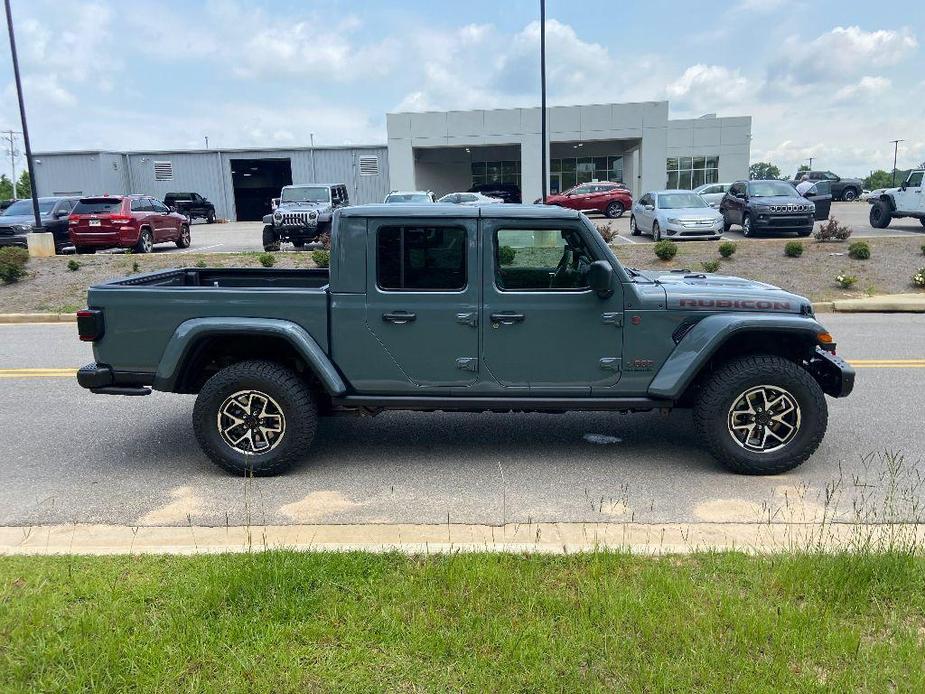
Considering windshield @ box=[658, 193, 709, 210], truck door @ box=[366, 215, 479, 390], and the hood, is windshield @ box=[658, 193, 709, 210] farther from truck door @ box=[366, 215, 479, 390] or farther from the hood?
truck door @ box=[366, 215, 479, 390]

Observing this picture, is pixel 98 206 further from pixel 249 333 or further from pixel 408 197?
pixel 249 333

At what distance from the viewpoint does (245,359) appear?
16.9 ft

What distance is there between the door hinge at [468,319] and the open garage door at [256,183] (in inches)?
1790

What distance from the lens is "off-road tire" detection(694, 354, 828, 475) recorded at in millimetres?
4734

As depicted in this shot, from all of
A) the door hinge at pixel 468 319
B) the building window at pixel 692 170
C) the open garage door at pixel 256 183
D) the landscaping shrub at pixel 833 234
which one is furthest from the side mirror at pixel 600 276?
the building window at pixel 692 170

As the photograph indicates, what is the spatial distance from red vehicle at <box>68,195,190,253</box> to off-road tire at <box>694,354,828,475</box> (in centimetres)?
1882

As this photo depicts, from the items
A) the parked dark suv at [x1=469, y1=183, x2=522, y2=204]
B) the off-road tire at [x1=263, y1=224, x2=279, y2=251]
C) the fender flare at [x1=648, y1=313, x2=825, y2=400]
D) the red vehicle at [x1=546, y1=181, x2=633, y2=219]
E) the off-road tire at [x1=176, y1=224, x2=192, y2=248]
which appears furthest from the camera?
the parked dark suv at [x1=469, y1=183, x2=522, y2=204]

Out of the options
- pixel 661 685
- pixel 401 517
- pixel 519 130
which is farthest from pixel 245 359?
pixel 519 130

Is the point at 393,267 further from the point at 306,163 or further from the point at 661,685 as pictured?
the point at 306,163

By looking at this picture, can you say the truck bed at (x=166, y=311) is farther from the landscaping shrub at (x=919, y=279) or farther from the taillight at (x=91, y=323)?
the landscaping shrub at (x=919, y=279)

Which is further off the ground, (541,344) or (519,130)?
(519,130)

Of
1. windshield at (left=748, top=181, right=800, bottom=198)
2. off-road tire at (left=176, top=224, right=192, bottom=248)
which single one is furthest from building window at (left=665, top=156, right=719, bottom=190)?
off-road tire at (left=176, top=224, right=192, bottom=248)

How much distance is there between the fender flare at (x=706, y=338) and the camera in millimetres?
4660

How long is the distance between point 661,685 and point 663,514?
1.92 metres
